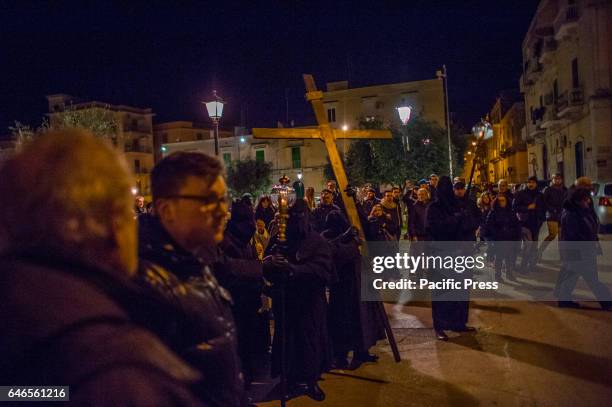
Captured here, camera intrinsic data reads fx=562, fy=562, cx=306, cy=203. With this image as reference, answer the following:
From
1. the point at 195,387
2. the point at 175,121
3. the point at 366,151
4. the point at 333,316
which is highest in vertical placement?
the point at 175,121

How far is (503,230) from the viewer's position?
11117 millimetres

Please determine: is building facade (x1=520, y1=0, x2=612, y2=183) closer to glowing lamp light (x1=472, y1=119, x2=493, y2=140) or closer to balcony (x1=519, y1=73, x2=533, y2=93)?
balcony (x1=519, y1=73, x2=533, y2=93)

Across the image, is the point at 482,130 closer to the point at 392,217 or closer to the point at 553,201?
the point at 392,217

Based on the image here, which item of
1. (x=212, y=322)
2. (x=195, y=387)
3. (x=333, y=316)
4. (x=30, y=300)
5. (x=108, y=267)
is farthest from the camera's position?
(x=333, y=316)

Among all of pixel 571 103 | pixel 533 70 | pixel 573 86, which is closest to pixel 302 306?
pixel 571 103

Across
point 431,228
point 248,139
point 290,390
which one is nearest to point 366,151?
point 248,139

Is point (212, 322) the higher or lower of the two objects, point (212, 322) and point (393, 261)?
the higher

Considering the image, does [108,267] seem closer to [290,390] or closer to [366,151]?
[290,390]

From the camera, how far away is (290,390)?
18.0 ft

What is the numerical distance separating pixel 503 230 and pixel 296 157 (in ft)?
142

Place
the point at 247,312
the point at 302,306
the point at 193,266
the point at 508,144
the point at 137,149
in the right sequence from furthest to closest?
the point at 508,144, the point at 137,149, the point at 247,312, the point at 302,306, the point at 193,266

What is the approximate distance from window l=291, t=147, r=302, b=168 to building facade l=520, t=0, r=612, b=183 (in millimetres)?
21185

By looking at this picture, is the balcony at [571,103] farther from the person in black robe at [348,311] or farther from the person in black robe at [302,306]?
the person in black robe at [302,306]

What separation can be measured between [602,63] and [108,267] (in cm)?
3015
